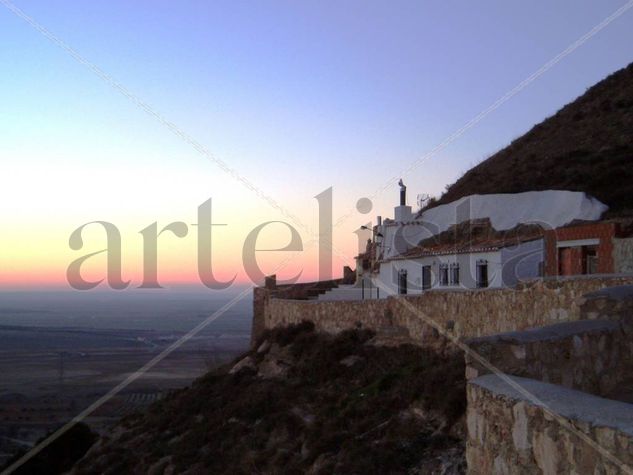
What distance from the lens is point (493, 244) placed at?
62.4ft

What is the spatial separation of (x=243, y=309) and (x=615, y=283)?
5318 inches

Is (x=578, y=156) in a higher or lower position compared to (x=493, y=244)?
higher

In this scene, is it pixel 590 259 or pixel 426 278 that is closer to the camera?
pixel 590 259

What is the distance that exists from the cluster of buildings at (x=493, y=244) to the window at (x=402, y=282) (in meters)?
0.03

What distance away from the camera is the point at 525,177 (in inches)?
1125

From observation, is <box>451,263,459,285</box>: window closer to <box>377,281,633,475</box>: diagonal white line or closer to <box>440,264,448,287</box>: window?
<box>440,264,448,287</box>: window

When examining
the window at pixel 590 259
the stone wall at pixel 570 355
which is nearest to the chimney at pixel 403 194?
the window at pixel 590 259

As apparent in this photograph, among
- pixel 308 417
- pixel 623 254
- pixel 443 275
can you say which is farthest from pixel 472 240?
pixel 308 417

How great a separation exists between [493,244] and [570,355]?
46.6 feet

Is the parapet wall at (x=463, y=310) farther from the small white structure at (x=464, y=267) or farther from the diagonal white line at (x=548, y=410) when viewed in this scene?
the diagonal white line at (x=548, y=410)

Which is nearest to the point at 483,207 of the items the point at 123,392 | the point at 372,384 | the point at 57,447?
the point at 372,384

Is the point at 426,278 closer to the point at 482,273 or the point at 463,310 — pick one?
the point at 482,273

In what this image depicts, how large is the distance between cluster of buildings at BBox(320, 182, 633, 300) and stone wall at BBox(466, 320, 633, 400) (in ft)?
24.3

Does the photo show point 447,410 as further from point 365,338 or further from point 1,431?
point 1,431
